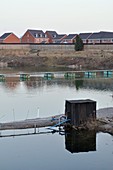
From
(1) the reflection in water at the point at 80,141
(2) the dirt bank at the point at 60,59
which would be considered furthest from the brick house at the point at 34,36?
(1) the reflection in water at the point at 80,141

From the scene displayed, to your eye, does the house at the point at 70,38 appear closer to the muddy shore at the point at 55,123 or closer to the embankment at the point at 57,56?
the embankment at the point at 57,56

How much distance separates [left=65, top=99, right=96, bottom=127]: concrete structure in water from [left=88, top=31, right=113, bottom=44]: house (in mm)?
88738

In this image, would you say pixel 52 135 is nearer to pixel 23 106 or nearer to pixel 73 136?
pixel 73 136

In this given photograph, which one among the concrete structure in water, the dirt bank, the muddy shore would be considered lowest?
the muddy shore

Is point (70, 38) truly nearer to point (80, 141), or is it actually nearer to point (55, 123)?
point (55, 123)

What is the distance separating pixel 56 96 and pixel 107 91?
7.43 meters

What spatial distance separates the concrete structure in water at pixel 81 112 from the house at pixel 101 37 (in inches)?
3494

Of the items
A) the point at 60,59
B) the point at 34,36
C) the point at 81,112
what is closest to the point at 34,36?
the point at 34,36

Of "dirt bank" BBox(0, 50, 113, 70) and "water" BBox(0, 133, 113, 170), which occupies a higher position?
"dirt bank" BBox(0, 50, 113, 70)

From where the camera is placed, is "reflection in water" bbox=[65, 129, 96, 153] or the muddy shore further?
the muddy shore

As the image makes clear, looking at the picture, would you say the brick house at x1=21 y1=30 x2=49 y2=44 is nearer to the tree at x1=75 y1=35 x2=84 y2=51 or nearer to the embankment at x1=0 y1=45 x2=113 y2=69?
the embankment at x1=0 y1=45 x2=113 y2=69

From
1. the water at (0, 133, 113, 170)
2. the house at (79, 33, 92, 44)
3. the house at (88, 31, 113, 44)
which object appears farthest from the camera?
the house at (79, 33, 92, 44)

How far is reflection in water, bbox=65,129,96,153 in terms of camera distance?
1984cm

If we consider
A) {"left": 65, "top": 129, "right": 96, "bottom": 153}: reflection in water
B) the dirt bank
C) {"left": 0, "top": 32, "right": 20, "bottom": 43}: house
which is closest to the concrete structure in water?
{"left": 65, "top": 129, "right": 96, "bottom": 153}: reflection in water
